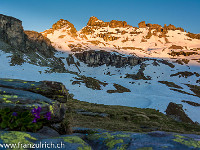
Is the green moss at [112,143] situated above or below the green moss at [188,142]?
below

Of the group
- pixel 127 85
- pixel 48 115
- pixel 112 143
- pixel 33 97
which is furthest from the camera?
pixel 127 85

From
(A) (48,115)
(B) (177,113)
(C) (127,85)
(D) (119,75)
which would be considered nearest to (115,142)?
(A) (48,115)

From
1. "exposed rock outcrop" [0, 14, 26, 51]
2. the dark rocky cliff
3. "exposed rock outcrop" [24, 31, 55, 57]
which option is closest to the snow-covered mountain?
"exposed rock outcrop" [24, 31, 55, 57]

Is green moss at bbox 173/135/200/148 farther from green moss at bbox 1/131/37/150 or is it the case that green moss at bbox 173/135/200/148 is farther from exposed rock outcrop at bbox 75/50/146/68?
exposed rock outcrop at bbox 75/50/146/68

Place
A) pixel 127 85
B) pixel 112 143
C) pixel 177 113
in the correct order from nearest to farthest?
1. pixel 112 143
2. pixel 177 113
3. pixel 127 85

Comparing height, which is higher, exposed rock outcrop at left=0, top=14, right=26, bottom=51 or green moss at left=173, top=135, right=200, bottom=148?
exposed rock outcrop at left=0, top=14, right=26, bottom=51

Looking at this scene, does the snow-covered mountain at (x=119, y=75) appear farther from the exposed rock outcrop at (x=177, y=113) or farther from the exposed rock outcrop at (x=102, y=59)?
the exposed rock outcrop at (x=177, y=113)

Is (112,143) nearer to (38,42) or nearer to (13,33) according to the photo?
(13,33)

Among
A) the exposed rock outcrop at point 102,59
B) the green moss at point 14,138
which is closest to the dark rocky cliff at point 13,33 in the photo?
the exposed rock outcrop at point 102,59

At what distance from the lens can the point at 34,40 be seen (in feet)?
282

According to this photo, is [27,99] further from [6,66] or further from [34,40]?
[34,40]

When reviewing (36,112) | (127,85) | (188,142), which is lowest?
(127,85)

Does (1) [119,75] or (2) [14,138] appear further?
(1) [119,75]

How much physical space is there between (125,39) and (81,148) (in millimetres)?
206567
